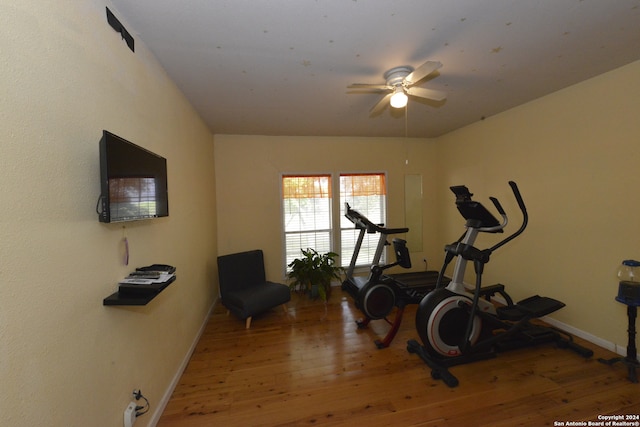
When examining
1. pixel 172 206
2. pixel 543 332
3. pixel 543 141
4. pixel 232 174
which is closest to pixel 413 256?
pixel 543 332

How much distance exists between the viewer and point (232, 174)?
13.1 ft

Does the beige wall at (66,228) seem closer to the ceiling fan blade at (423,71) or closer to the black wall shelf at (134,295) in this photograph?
the black wall shelf at (134,295)

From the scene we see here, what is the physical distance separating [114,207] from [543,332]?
3.59 m

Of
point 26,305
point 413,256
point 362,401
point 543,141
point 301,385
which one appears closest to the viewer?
point 26,305

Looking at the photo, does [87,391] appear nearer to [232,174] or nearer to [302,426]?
[302,426]

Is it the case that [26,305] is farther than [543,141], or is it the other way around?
[543,141]

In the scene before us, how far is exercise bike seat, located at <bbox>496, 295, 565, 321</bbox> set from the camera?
7.61 ft

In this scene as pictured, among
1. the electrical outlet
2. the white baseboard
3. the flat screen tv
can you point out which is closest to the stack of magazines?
the flat screen tv

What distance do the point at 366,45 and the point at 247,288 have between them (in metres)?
3.02

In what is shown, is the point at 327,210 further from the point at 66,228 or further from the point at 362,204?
the point at 66,228

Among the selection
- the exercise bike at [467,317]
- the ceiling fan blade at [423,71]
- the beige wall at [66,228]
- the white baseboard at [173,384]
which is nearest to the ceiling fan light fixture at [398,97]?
the ceiling fan blade at [423,71]

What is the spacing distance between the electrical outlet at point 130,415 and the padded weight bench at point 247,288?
59.5 inches

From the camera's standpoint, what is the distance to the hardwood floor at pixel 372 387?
1.75m

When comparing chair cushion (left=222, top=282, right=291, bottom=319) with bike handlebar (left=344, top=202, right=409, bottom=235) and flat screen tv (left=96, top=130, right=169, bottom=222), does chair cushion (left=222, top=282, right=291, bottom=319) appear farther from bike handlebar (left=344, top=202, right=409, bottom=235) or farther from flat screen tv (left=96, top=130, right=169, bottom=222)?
flat screen tv (left=96, top=130, right=169, bottom=222)
